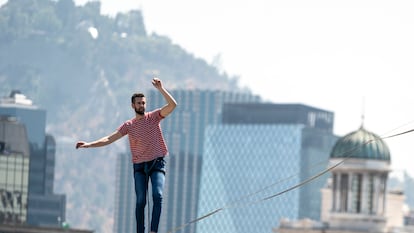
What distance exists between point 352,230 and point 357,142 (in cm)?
605

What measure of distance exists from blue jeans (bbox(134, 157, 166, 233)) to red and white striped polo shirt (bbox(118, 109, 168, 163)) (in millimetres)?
165

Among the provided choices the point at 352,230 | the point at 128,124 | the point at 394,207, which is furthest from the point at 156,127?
the point at 394,207

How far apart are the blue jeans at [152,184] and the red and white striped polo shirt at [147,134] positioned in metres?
0.17

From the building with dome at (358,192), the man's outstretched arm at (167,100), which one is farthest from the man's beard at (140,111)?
the building with dome at (358,192)

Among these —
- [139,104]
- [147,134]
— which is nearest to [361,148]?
[147,134]

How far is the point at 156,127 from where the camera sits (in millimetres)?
31266

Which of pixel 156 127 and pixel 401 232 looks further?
pixel 401 232

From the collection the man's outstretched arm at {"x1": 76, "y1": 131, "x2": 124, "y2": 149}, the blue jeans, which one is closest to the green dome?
the blue jeans

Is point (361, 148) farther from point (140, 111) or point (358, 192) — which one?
point (140, 111)

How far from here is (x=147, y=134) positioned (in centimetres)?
3136

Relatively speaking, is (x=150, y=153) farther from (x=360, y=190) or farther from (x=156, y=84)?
(x=360, y=190)

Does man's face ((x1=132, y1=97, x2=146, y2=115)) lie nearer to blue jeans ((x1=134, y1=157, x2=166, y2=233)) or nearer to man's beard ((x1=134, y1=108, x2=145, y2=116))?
man's beard ((x1=134, y1=108, x2=145, y2=116))

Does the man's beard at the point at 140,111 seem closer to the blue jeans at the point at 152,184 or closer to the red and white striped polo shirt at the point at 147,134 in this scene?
the red and white striped polo shirt at the point at 147,134

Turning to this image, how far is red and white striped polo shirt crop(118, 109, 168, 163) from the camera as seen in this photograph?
31281 mm
